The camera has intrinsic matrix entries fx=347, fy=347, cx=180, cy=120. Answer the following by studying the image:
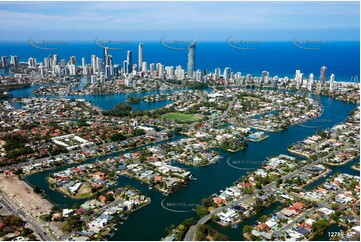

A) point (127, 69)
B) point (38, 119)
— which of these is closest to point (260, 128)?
point (38, 119)

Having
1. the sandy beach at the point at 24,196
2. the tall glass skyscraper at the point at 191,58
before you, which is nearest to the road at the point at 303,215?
the sandy beach at the point at 24,196

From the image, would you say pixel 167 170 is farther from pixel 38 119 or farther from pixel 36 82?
pixel 36 82

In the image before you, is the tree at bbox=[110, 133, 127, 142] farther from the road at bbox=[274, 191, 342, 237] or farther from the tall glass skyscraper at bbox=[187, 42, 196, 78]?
the tall glass skyscraper at bbox=[187, 42, 196, 78]

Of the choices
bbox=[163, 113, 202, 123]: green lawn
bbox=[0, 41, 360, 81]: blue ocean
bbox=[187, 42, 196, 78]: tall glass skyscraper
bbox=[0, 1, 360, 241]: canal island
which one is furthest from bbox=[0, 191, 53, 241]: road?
bbox=[187, 42, 196, 78]: tall glass skyscraper

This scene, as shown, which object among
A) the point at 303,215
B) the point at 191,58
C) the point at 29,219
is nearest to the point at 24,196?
the point at 29,219

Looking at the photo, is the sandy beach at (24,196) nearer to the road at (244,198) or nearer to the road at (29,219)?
the road at (29,219)
